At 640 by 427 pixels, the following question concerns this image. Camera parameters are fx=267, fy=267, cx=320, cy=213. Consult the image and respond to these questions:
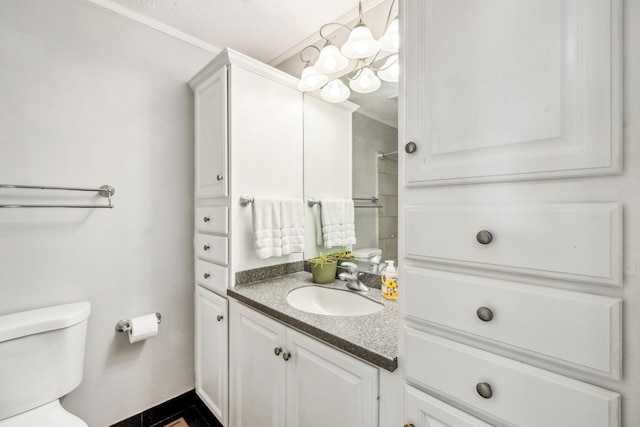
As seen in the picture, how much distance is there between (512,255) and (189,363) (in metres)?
1.87

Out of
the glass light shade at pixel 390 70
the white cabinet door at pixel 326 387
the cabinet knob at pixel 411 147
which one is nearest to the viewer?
the cabinet knob at pixel 411 147

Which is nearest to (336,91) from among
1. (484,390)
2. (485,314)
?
(485,314)

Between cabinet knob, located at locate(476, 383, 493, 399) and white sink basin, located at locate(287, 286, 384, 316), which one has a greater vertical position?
cabinet knob, located at locate(476, 383, 493, 399)

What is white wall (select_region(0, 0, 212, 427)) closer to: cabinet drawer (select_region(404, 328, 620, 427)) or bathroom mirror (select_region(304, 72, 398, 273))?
bathroom mirror (select_region(304, 72, 398, 273))

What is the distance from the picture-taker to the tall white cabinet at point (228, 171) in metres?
1.38

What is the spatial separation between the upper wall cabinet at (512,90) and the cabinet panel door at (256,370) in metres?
0.86

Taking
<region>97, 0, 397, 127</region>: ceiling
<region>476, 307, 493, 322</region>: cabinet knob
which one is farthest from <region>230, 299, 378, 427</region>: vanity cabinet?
<region>97, 0, 397, 127</region>: ceiling

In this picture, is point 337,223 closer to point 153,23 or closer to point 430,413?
point 430,413

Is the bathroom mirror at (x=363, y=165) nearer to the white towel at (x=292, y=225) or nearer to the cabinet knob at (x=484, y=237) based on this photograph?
the white towel at (x=292, y=225)

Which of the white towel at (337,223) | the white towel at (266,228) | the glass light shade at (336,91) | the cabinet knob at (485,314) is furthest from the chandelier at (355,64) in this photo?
the cabinet knob at (485,314)

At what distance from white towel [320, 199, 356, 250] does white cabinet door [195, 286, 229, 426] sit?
680 millimetres

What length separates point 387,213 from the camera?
1.36m

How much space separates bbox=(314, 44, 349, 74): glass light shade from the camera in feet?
4.54

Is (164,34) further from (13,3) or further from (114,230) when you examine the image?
(114,230)
